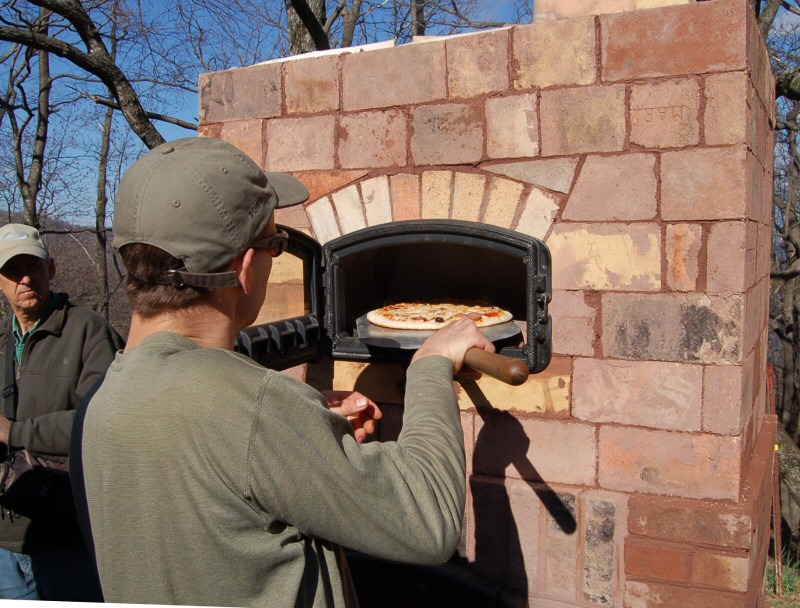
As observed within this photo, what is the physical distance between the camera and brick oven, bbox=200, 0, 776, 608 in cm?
246

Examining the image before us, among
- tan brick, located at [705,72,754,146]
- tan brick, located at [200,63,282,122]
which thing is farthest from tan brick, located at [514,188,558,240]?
tan brick, located at [200,63,282,122]

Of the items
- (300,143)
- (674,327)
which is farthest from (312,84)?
(674,327)

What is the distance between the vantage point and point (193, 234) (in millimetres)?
1224

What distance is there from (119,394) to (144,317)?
16cm

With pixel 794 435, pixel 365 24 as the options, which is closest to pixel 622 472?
pixel 794 435

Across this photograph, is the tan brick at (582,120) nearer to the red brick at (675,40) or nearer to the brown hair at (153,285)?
the red brick at (675,40)

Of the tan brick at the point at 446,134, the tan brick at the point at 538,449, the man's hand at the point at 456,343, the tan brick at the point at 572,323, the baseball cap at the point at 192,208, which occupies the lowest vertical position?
the tan brick at the point at 538,449

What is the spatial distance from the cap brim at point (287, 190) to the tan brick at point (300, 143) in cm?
134

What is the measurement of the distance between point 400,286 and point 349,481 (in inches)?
88.9

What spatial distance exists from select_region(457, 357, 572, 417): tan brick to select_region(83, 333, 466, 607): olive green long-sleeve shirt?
155cm

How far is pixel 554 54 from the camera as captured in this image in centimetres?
263

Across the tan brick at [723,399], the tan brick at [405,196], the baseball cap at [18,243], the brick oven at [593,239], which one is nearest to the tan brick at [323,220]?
the brick oven at [593,239]

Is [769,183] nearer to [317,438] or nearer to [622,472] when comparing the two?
[622,472]

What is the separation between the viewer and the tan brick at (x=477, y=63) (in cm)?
272
